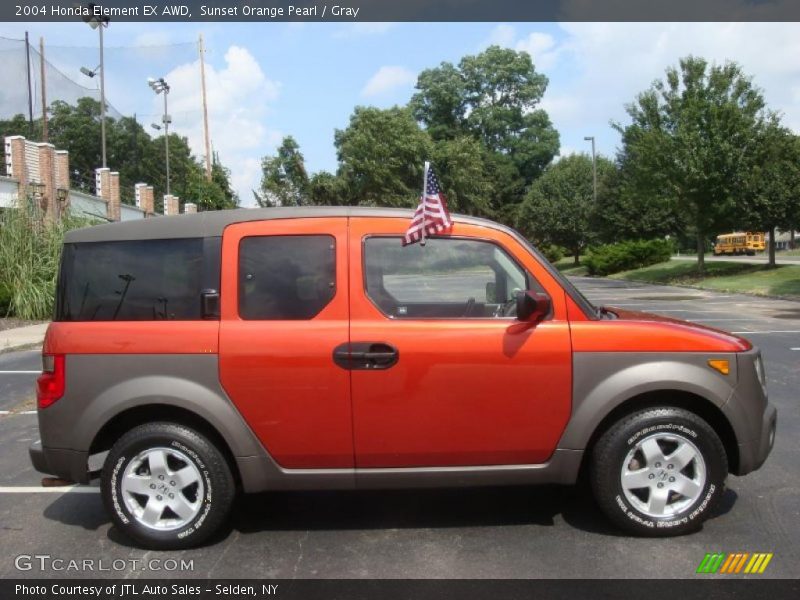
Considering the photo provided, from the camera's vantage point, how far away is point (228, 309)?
158 inches

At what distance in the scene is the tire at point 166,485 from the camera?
3949 millimetres

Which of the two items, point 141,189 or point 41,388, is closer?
point 41,388

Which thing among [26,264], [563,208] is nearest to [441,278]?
[26,264]

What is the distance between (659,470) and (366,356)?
1.73 meters

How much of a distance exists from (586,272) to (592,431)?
4329cm

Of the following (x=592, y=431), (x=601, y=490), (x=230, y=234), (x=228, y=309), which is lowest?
(x=601, y=490)

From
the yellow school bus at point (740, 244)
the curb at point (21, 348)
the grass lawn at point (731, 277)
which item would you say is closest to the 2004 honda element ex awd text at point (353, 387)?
the curb at point (21, 348)

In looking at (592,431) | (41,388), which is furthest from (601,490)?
(41,388)

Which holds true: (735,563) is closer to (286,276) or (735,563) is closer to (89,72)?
(286,276)

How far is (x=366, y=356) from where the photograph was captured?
12.8ft

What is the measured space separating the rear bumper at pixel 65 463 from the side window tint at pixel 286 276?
1217 millimetres

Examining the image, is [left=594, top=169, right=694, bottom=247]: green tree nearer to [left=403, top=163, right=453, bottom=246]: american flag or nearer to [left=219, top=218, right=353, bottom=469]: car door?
[left=403, top=163, right=453, bottom=246]: american flag

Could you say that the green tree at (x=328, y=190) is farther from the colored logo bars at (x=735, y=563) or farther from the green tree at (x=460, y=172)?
the colored logo bars at (x=735, y=563)

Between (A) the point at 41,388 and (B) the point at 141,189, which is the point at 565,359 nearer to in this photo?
(A) the point at 41,388
